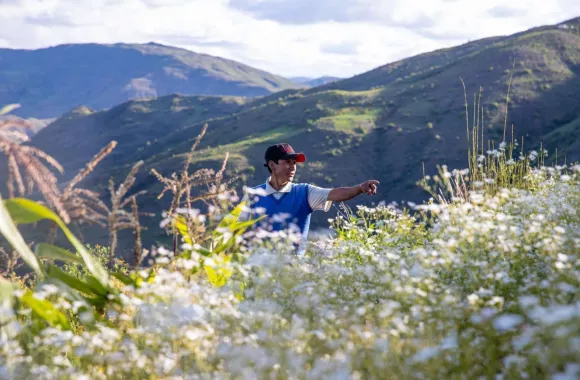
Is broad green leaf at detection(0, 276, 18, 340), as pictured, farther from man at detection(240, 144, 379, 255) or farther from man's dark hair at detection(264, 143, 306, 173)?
man's dark hair at detection(264, 143, 306, 173)

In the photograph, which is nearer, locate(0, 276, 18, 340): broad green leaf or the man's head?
locate(0, 276, 18, 340): broad green leaf

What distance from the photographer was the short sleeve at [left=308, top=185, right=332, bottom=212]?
615 centimetres

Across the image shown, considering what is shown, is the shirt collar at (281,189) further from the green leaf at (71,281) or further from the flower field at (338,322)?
the green leaf at (71,281)

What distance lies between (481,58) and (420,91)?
7.20m

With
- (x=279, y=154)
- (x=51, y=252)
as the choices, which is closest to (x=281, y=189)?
(x=279, y=154)

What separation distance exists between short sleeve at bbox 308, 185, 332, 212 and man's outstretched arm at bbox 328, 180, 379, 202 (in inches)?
2.1

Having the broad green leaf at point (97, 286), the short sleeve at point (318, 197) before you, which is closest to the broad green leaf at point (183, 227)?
the broad green leaf at point (97, 286)

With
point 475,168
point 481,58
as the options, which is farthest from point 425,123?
point 475,168

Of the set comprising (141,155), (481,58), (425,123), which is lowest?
(141,155)

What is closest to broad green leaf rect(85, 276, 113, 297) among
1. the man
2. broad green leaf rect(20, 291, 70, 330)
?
broad green leaf rect(20, 291, 70, 330)

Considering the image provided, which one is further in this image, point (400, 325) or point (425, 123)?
point (425, 123)

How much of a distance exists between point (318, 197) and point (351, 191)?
43 cm

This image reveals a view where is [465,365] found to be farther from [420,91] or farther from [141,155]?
[141,155]

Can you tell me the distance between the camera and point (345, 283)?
3.85 metres
